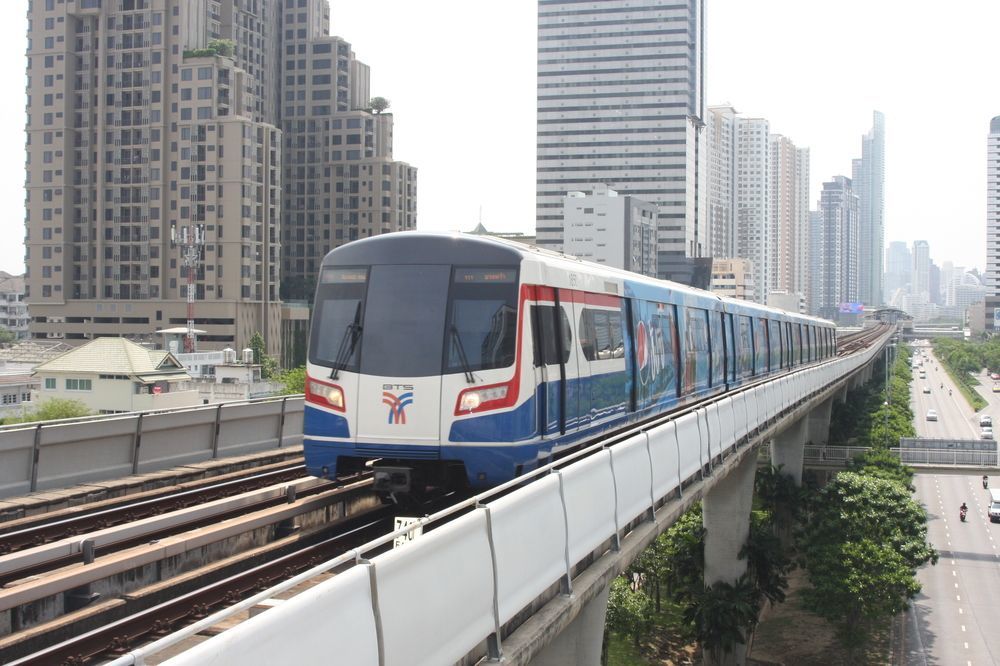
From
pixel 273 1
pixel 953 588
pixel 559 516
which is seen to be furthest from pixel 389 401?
pixel 273 1

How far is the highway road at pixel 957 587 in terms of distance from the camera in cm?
3581

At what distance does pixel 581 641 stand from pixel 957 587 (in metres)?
40.1


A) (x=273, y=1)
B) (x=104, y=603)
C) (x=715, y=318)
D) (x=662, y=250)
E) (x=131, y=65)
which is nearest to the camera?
(x=104, y=603)

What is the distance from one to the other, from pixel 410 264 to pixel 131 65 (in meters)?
92.5

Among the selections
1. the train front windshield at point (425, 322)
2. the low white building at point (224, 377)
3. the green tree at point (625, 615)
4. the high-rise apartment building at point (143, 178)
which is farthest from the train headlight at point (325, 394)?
the high-rise apartment building at point (143, 178)

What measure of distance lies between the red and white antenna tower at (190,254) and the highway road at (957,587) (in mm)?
52970

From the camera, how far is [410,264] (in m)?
11.4

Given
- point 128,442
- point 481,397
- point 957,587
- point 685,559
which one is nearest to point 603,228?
point 957,587

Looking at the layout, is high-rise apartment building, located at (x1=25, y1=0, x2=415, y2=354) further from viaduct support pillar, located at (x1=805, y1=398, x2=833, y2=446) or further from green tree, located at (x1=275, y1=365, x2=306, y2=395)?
viaduct support pillar, located at (x1=805, y1=398, x2=833, y2=446)

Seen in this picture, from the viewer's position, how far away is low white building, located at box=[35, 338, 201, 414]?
54.7m

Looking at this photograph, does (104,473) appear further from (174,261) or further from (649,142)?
(649,142)

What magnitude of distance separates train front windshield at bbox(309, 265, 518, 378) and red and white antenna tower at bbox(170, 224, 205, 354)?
6775 centimetres

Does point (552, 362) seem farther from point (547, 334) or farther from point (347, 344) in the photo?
point (347, 344)

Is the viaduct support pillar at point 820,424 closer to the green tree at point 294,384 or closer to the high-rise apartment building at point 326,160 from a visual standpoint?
the green tree at point 294,384
